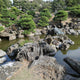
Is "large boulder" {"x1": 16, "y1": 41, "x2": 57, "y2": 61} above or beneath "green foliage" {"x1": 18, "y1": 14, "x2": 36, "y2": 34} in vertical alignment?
beneath

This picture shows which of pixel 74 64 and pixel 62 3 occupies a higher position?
pixel 62 3

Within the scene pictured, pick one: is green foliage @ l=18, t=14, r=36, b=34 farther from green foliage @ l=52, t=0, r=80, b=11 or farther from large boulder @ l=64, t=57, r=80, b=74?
green foliage @ l=52, t=0, r=80, b=11

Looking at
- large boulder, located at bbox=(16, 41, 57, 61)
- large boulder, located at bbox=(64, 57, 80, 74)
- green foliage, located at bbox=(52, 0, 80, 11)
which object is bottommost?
large boulder, located at bbox=(64, 57, 80, 74)

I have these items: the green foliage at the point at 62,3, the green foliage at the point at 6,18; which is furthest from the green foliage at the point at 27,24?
the green foliage at the point at 62,3

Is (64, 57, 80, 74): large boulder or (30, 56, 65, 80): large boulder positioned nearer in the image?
(30, 56, 65, 80): large boulder

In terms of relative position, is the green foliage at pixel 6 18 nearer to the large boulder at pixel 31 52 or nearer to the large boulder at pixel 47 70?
the large boulder at pixel 31 52

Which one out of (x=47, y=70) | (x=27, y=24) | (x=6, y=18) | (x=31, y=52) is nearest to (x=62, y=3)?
(x=27, y=24)

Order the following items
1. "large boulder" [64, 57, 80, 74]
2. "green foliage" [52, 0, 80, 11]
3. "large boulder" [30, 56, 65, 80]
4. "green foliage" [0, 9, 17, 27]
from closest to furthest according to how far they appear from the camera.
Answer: "large boulder" [30, 56, 65, 80] < "large boulder" [64, 57, 80, 74] < "green foliage" [0, 9, 17, 27] < "green foliage" [52, 0, 80, 11]

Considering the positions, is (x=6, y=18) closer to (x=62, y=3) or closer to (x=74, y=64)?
(x=74, y=64)

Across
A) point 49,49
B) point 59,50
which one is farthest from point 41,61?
point 59,50

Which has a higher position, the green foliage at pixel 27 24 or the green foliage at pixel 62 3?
the green foliage at pixel 62 3

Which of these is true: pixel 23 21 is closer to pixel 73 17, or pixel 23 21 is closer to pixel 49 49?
pixel 49 49

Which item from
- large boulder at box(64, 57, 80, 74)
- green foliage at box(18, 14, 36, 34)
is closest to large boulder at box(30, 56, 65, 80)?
large boulder at box(64, 57, 80, 74)

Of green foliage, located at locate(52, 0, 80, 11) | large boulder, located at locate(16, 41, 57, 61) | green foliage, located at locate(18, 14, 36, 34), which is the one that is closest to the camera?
large boulder, located at locate(16, 41, 57, 61)
